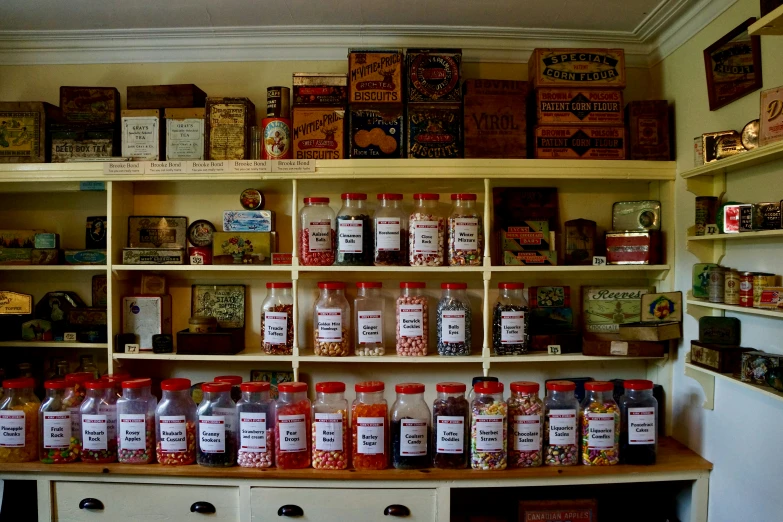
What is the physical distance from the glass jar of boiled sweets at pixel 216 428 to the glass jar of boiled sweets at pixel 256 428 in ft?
0.12

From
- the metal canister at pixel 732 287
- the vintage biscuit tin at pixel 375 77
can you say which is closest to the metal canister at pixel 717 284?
the metal canister at pixel 732 287

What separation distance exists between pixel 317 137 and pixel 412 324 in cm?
91

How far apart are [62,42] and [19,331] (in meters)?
1.39

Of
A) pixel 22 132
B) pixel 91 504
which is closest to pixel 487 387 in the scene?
pixel 91 504

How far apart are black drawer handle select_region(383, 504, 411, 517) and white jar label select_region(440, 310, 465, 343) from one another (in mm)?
677

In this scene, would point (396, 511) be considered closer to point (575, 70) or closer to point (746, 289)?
point (746, 289)

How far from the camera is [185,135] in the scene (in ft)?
7.99

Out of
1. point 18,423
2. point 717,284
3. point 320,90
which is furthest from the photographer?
point 320,90

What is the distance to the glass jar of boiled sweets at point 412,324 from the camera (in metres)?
2.30

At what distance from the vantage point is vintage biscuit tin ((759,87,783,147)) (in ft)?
5.27

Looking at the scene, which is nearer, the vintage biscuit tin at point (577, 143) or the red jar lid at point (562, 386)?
the red jar lid at point (562, 386)

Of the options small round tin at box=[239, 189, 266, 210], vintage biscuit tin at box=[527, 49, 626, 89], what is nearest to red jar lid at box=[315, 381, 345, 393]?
small round tin at box=[239, 189, 266, 210]

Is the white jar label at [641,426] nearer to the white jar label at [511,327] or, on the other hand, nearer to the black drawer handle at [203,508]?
the white jar label at [511,327]

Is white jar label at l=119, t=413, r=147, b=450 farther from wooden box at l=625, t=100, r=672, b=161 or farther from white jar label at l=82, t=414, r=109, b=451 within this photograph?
wooden box at l=625, t=100, r=672, b=161
